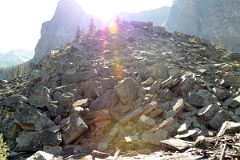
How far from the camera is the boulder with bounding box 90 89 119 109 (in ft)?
123

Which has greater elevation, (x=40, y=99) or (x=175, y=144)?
(x=40, y=99)

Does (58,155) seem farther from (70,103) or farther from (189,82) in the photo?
(189,82)

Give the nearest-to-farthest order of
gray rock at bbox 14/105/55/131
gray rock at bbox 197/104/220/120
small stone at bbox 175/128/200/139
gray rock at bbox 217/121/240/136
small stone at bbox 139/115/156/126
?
gray rock at bbox 217/121/240/136 < small stone at bbox 175/128/200/139 < small stone at bbox 139/115/156/126 < gray rock at bbox 197/104/220/120 < gray rock at bbox 14/105/55/131

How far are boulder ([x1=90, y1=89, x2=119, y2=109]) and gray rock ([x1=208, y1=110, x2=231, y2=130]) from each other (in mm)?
9969

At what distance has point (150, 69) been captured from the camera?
46.7 metres

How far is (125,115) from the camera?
35719mm

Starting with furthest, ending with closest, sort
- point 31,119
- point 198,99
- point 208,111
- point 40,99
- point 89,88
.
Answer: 1. point 89,88
2. point 40,99
3. point 198,99
4. point 31,119
5. point 208,111

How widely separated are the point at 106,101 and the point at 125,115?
304 cm

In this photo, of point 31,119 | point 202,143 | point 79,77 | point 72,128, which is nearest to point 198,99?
point 202,143

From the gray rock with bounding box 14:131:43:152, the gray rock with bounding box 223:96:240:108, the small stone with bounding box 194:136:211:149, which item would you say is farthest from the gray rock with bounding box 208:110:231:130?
the gray rock with bounding box 14:131:43:152

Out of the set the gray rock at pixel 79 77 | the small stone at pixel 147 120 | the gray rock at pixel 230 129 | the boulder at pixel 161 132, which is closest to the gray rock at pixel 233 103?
the gray rock at pixel 230 129

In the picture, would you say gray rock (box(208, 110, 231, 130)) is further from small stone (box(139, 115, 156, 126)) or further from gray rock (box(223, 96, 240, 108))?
small stone (box(139, 115, 156, 126))

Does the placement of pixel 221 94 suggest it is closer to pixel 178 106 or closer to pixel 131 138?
pixel 178 106

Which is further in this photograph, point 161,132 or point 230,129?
point 161,132
